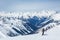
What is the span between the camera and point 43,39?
25172 millimetres

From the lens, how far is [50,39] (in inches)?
998

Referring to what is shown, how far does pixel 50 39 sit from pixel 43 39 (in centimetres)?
86

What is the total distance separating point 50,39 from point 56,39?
709 mm

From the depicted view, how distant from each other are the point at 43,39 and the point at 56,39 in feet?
5.08

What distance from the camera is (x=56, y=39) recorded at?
25.2 m
